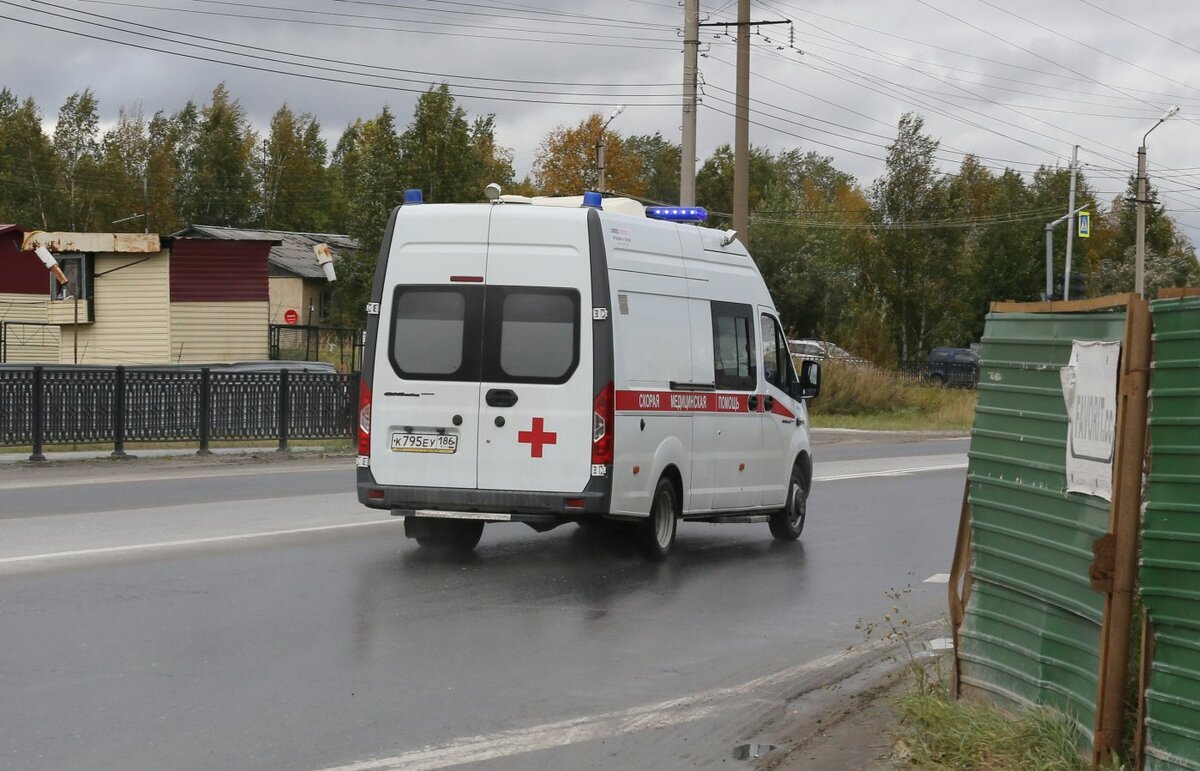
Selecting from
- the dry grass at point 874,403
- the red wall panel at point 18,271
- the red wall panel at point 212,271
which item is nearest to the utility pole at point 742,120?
the dry grass at point 874,403

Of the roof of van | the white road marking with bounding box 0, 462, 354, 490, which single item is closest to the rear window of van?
the roof of van

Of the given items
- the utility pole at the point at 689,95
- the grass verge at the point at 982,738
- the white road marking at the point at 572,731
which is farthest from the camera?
the utility pole at the point at 689,95

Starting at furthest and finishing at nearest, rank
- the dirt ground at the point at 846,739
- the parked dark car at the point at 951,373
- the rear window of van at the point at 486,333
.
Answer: the parked dark car at the point at 951,373 → the rear window of van at the point at 486,333 → the dirt ground at the point at 846,739

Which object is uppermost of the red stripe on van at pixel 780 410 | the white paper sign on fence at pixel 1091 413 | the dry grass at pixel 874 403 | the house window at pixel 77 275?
the house window at pixel 77 275

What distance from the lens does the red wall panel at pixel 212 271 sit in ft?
135

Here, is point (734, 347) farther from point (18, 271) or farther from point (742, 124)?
point (18, 271)

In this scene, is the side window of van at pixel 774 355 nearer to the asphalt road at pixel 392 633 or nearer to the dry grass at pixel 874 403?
the asphalt road at pixel 392 633

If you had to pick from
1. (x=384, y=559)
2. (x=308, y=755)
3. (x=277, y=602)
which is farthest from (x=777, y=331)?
(x=308, y=755)

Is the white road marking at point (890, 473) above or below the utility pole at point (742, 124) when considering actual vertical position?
below

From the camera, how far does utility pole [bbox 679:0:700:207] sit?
29688mm

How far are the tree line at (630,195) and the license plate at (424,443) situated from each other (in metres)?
39.3

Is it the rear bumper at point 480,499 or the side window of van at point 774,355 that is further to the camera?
the side window of van at point 774,355

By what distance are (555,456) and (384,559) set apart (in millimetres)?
1645

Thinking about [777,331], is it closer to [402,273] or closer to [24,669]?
[402,273]
